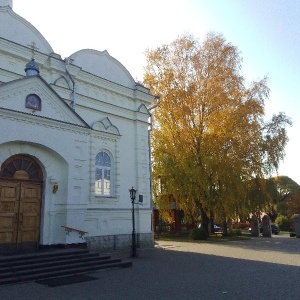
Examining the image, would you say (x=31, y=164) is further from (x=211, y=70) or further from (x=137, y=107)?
(x=211, y=70)

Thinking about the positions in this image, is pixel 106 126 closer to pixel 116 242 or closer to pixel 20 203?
pixel 116 242

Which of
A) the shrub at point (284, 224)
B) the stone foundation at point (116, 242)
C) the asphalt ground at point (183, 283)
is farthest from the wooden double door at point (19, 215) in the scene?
the shrub at point (284, 224)

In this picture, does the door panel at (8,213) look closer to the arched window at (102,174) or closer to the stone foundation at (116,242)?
the stone foundation at (116,242)

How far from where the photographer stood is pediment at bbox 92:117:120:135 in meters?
15.7

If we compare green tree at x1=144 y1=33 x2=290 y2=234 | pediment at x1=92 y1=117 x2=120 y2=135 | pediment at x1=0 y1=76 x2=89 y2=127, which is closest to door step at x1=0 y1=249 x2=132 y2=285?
pediment at x1=0 y1=76 x2=89 y2=127

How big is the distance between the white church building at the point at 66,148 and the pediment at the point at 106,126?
0.16 ft

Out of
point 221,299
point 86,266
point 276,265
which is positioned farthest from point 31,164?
point 276,265

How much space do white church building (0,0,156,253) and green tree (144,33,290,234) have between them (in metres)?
5.99

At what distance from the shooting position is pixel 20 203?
1209 cm

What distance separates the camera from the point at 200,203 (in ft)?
78.7

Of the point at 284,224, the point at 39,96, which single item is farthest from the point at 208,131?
the point at 284,224

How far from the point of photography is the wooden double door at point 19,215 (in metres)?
11.6

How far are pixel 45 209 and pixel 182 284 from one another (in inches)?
260

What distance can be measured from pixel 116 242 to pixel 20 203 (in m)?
5.08
